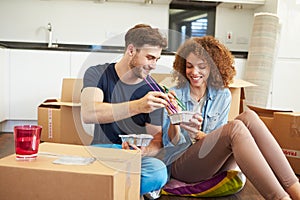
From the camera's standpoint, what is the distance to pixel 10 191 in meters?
1.02

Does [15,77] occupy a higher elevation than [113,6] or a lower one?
lower

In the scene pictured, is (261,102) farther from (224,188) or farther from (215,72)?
(215,72)

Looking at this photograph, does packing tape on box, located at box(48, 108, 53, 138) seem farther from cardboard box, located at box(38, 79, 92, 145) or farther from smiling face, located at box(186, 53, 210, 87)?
smiling face, located at box(186, 53, 210, 87)

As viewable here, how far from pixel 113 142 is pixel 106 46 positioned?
1.06 ft

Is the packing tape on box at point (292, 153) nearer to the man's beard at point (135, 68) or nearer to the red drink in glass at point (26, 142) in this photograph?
the man's beard at point (135, 68)

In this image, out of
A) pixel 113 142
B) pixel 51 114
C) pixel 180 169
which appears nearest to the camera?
pixel 113 142

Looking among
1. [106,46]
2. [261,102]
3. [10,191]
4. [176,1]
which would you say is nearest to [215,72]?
[106,46]

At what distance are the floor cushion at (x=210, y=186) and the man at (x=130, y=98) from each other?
0.47m

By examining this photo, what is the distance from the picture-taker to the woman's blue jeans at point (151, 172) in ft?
3.92

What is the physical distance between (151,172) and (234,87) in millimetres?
1217

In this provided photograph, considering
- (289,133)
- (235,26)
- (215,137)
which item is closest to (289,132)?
(289,133)

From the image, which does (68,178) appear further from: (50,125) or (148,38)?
(50,125)

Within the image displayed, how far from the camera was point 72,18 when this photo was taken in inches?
146

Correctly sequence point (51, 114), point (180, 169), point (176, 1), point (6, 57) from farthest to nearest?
1. point (176, 1)
2. point (6, 57)
3. point (51, 114)
4. point (180, 169)
